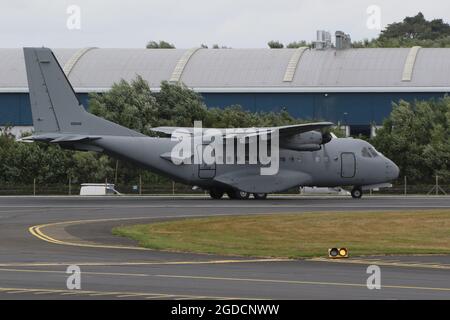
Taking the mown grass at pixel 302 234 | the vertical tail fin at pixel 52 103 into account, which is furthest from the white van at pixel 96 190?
the mown grass at pixel 302 234

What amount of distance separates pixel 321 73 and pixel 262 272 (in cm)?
7637

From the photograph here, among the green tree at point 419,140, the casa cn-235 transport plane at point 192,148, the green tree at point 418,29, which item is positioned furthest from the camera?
the green tree at point 418,29

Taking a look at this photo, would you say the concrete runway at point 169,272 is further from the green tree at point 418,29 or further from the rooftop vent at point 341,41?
the green tree at point 418,29

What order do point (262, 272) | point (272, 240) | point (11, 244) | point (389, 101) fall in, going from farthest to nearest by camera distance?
point (389, 101)
point (272, 240)
point (11, 244)
point (262, 272)

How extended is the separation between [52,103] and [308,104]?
47.0 metres

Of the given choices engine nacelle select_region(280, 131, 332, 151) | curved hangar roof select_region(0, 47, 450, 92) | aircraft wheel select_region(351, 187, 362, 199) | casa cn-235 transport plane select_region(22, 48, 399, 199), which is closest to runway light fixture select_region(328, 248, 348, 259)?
casa cn-235 transport plane select_region(22, 48, 399, 199)

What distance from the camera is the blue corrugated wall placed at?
3772 inches

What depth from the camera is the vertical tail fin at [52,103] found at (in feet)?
172

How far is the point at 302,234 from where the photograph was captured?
34.2m

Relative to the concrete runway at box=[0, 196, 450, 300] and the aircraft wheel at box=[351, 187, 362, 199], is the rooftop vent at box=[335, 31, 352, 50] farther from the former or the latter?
the concrete runway at box=[0, 196, 450, 300]

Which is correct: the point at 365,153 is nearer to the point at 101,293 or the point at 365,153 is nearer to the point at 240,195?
the point at 240,195
